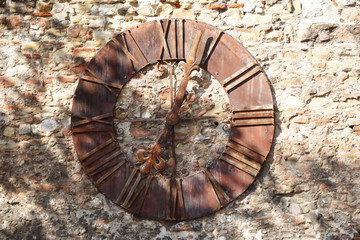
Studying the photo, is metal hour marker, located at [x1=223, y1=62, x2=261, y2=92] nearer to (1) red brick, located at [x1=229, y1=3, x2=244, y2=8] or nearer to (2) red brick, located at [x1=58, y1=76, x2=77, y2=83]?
(1) red brick, located at [x1=229, y1=3, x2=244, y2=8]

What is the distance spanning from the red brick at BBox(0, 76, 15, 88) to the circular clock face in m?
0.53

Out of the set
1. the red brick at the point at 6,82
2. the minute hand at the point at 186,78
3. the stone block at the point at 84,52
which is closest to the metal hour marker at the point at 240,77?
the minute hand at the point at 186,78

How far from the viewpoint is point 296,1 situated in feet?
12.2

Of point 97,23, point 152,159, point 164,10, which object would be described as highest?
point 164,10

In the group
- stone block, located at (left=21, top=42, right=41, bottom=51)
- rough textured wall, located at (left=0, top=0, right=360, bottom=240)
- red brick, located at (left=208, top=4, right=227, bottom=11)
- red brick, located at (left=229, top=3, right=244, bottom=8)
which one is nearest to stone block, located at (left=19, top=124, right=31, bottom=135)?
rough textured wall, located at (left=0, top=0, right=360, bottom=240)

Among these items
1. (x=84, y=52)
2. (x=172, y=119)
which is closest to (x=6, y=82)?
(x=84, y=52)

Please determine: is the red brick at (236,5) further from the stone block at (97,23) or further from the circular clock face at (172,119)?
the stone block at (97,23)

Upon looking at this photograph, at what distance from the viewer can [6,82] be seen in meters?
3.69

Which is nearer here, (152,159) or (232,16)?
(152,159)

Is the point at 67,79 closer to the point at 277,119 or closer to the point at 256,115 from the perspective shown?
the point at 256,115

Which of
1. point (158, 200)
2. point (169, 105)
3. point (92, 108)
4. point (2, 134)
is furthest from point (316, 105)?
point (2, 134)

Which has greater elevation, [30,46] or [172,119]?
[30,46]

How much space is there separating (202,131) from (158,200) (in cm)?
61

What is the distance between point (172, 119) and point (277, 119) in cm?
79
